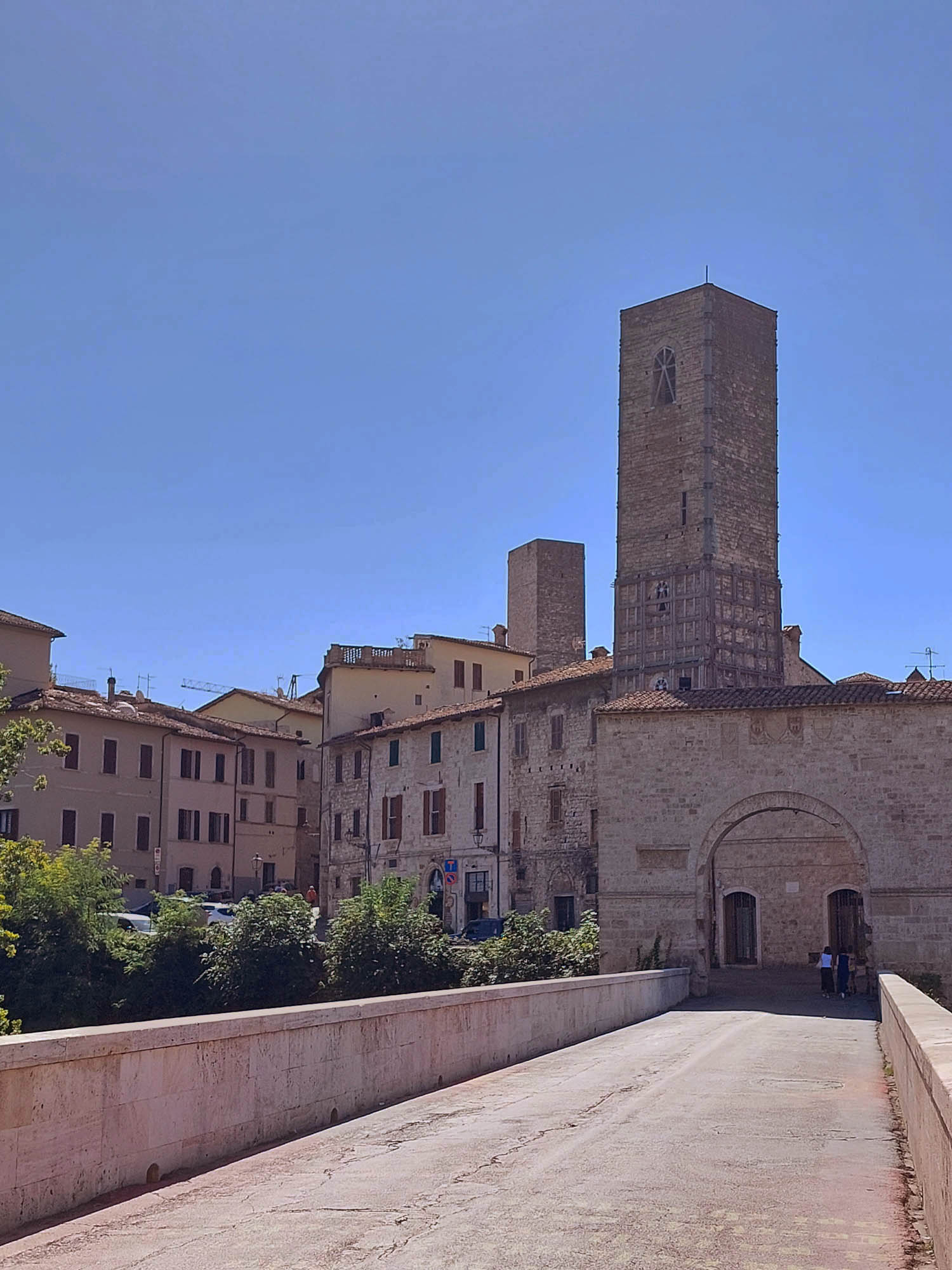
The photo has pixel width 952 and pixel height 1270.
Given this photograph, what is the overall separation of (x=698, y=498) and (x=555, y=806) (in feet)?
39.6

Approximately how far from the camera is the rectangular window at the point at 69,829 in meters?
53.0

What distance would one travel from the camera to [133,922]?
39.7 metres

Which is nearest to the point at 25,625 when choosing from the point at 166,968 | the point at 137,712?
the point at 137,712

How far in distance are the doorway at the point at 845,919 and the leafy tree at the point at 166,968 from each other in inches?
704

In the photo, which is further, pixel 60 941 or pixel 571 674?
pixel 571 674

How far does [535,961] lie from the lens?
3025cm

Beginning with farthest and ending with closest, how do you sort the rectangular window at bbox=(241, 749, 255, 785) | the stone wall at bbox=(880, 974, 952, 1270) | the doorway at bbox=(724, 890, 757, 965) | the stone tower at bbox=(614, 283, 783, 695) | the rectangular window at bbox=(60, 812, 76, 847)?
the rectangular window at bbox=(241, 749, 255, 785) → the rectangular window at bbox=(60, 812, 76, 847) → the stone tower at bbox=(614, 283, 783, 695) → the doorway at bbox=(724, 890, 757, 965) → the stone wall at bbox=(880, 974, 952, 1270)

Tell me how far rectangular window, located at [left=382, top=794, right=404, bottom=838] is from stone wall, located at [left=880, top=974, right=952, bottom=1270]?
149 ft

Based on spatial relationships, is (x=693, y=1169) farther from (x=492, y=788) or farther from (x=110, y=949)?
(x=492, y=788)

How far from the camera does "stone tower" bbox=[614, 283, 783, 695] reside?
48.0 m

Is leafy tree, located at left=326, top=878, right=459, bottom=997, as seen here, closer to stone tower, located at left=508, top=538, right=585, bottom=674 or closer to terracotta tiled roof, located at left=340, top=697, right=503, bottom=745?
terracotta tiled roof, located at left=340, top=697, right=503, bottom=745

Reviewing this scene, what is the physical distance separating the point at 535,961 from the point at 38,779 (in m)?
13.1

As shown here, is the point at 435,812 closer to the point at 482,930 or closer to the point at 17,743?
the point at 482,930

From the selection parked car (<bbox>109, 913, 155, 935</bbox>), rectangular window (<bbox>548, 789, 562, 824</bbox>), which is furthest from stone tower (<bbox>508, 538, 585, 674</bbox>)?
parked car (<bbox>109, 913, 155, 935</bbox>)
